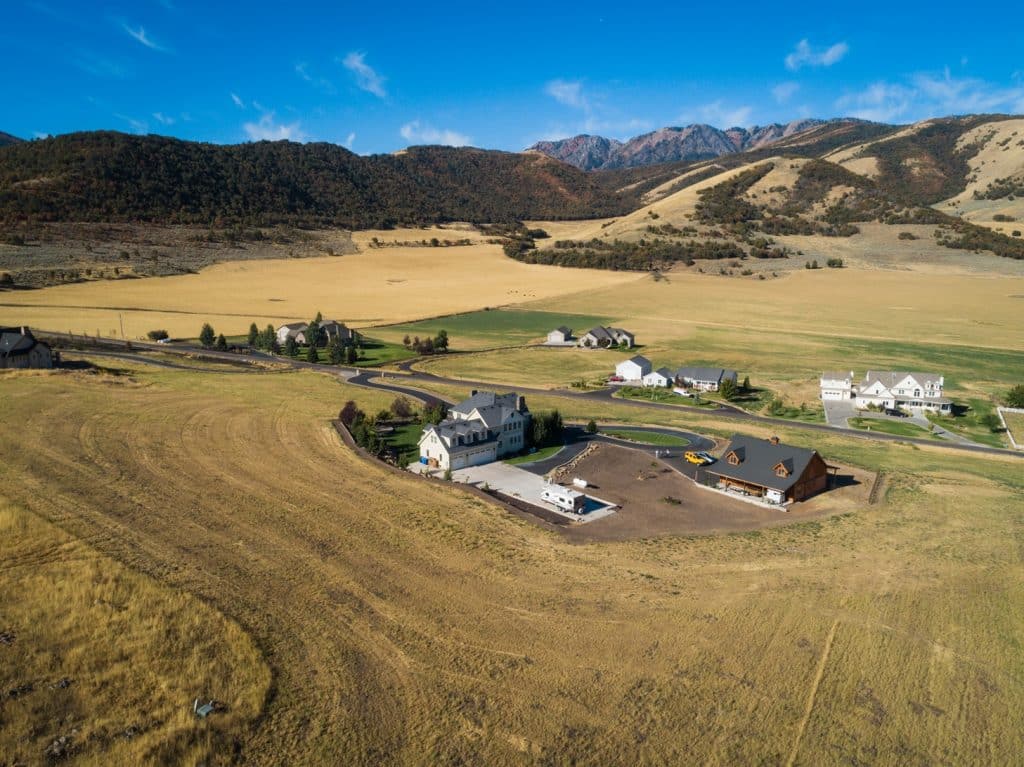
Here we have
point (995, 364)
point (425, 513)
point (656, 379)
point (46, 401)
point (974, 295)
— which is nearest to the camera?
point (425, 513)

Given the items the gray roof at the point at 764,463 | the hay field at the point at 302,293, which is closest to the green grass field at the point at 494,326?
the hay field at the point at 302,293

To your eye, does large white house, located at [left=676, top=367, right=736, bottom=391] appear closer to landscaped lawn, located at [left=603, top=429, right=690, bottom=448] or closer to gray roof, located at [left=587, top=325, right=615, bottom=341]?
landscaped lawn, located at [left=603, top=429, right=690, bottom=448]

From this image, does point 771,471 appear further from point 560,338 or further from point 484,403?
point 560,338

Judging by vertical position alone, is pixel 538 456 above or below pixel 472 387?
below

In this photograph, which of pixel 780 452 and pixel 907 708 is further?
pixel 780 452

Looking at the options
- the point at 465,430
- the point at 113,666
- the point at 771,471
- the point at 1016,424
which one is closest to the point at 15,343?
the point at 465,430

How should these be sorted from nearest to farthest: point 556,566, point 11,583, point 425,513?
point 11,583 < point 556,566 < point 425,513

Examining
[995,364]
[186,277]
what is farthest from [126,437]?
[186,277]

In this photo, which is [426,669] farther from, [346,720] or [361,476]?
[361,476]
